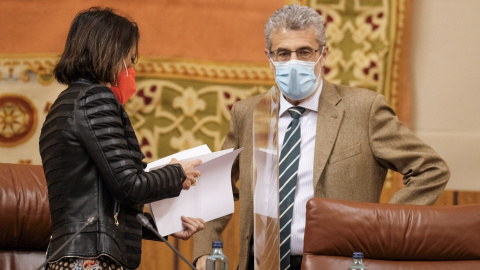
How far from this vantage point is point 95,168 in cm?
171

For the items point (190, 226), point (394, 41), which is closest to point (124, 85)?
point (190, 226)

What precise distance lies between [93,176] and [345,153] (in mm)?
942

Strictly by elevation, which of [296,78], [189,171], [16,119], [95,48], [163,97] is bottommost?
[16,119]

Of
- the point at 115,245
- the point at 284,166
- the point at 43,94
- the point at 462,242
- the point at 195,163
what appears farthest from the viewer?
the point at 43,94

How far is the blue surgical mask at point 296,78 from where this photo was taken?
2.35m

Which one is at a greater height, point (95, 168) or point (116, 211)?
point (95, 168)

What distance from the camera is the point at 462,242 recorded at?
2.09 metres

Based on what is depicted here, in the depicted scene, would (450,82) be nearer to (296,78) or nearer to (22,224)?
(296,78)

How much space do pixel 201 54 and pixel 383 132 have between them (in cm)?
137

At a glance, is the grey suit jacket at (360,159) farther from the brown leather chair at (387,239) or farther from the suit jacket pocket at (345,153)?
the brown leather chair at (387,239)

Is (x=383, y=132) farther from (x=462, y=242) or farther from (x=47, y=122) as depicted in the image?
(x=47, y=122)

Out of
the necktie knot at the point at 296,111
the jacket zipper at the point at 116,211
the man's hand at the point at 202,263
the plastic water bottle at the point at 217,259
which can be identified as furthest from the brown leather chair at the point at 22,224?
the necktie knot at the point at 296,111

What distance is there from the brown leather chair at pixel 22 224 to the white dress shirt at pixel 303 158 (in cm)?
84

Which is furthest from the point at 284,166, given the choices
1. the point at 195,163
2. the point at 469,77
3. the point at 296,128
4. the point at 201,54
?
the point at 469,77
